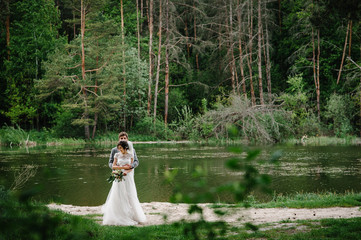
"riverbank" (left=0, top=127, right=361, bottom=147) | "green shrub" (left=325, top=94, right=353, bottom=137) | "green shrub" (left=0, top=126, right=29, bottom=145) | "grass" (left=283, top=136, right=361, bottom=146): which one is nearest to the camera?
"grass" (left=283, top=136, right=361, bottom=146)

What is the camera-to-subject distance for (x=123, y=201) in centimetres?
841

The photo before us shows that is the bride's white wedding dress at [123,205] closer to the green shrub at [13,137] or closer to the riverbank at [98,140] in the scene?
the riverbank at [98,140]

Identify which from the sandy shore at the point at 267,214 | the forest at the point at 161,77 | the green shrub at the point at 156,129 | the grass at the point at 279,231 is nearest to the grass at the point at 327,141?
the forest at the point at 161,77

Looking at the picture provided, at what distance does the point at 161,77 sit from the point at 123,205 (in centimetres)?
3457

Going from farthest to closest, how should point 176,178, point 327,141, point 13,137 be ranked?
1. point 13,137
2. point 327,141
3. point 176,178

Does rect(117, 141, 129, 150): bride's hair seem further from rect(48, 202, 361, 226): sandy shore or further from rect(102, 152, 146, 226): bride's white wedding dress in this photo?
rect(48, 202, 361, 226): sandy shore

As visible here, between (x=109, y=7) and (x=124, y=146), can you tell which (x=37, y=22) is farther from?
(x=124, y=146)

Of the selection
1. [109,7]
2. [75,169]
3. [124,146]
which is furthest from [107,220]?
[109,7]

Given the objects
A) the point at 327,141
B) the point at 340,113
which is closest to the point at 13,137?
the point at 327,141

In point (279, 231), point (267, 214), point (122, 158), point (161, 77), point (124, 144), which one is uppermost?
point (161, 77)

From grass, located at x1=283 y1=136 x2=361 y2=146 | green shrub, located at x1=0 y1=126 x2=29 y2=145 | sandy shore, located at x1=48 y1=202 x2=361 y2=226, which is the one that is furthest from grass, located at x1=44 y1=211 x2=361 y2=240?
green shrub, located at x1=0 y1=126 x2=29 y2=145

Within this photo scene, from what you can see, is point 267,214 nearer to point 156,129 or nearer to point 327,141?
point 327,141

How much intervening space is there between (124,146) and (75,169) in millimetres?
10569

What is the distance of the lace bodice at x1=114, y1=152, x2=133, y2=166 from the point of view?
8.56 metres
